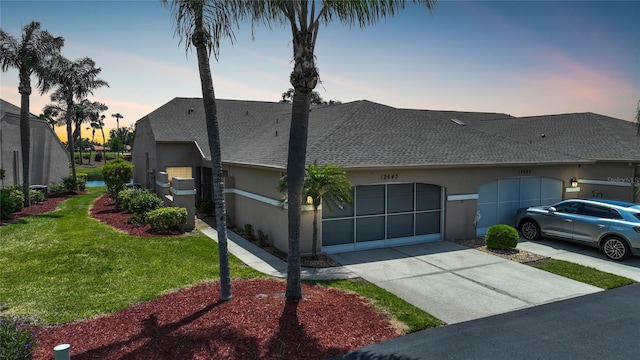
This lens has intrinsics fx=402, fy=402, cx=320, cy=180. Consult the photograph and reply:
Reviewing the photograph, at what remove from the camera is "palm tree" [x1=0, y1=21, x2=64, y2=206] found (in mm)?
21391

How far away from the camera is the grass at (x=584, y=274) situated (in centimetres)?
1068

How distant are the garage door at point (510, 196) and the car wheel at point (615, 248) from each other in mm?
4297

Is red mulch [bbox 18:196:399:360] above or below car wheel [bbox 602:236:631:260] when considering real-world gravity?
below

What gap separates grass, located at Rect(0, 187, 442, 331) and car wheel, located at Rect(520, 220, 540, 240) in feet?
28.7

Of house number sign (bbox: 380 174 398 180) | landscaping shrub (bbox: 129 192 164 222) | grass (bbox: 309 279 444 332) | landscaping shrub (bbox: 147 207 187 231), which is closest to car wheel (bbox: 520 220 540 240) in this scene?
house number sign (bbox: 380 174 398 180)

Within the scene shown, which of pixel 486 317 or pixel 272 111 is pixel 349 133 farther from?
pixel 272 111

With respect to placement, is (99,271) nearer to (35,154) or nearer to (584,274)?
(584,274)

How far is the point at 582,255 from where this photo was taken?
1351cm

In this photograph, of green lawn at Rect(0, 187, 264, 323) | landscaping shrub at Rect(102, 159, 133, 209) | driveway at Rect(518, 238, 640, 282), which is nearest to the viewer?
green lawn at Rect(0, 187, 264, 323)

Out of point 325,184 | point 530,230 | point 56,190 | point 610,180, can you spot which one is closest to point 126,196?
point 56,190

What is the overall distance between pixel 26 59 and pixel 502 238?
80.7 feet

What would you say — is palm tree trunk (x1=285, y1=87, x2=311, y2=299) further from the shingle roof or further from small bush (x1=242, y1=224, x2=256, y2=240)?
small bush (x1=242, y1=224, x2=256, y2=240)

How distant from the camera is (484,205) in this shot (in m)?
16.7

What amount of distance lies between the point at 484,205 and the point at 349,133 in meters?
6.40
